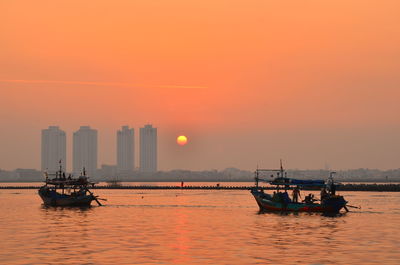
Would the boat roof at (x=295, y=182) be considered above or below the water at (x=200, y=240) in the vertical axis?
above

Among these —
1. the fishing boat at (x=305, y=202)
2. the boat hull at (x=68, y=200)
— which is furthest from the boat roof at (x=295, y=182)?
the boat hull at (x=68, y=200)

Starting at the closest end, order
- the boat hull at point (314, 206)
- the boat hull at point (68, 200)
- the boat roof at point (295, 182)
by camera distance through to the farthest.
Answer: the boat hull at point (314, 206)
the boat roof at point (295, 182)
the boat hull at point (68, 200)

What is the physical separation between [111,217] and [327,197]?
26.8m

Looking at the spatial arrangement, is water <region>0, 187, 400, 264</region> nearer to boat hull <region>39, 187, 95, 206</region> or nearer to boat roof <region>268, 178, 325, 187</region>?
boat roof <region>268, 178, 325, 187</region>

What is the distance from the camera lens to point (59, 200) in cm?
10000

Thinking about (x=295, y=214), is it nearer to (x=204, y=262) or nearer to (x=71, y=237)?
(x=71, y=237)

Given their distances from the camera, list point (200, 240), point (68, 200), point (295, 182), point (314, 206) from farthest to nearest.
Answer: point (68, 200), point (295, 182), point (314, 206), point (200, 240)

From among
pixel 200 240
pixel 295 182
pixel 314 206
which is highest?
pixel 295 182

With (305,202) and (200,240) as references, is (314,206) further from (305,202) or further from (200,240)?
(200,240)

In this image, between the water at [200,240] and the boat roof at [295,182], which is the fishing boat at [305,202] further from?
the water at [200,240]

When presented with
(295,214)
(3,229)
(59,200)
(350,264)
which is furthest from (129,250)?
(59,200)

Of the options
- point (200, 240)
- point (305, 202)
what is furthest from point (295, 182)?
point (200, 240)

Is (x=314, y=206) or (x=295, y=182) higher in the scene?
(x=295, y=182)

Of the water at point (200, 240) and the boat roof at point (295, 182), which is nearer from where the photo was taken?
the water at point (200, 240)
